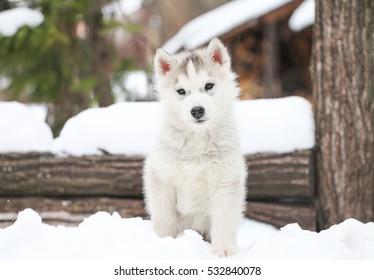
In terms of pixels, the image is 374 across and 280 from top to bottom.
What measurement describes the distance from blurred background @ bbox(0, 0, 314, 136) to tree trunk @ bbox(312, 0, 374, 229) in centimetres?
316

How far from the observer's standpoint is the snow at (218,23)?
34.3 ft

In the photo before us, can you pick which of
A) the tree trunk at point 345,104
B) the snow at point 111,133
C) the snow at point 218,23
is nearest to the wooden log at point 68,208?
the snow at point 111,133

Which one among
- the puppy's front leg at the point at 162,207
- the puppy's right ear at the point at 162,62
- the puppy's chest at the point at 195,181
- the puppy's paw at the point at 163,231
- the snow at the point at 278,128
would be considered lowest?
the puppy's paw at the point at 163,231

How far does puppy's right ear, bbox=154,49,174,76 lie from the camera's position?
448 cm

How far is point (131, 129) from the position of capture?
5656mm

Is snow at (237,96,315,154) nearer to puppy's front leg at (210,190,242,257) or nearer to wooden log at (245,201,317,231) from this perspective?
wooden log at (245,201,317,231)

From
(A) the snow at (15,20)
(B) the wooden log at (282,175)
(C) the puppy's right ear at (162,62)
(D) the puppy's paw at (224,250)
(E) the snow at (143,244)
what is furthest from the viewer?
(A) the snow at (15,20)

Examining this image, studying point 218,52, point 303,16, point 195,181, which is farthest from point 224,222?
point 303,16

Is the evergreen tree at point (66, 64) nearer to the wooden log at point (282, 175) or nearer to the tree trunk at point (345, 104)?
the wooden log at point (282, 175)

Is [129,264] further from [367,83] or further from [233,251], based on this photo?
[367,83]

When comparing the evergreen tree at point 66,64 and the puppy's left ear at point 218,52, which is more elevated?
the evergreen tree at point 66,64

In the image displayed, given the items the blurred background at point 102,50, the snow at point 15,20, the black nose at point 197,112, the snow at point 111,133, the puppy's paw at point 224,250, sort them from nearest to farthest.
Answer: the puppy's paw at point 224,250 < the black nose at point 197,112 < the snow at point 111,133 < the snow at point 15,20 < the blurred background at point 102,50

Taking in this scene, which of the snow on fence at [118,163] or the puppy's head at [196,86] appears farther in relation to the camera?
the snow on fence at [118,163]

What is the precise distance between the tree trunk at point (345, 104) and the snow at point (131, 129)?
0.86ft
